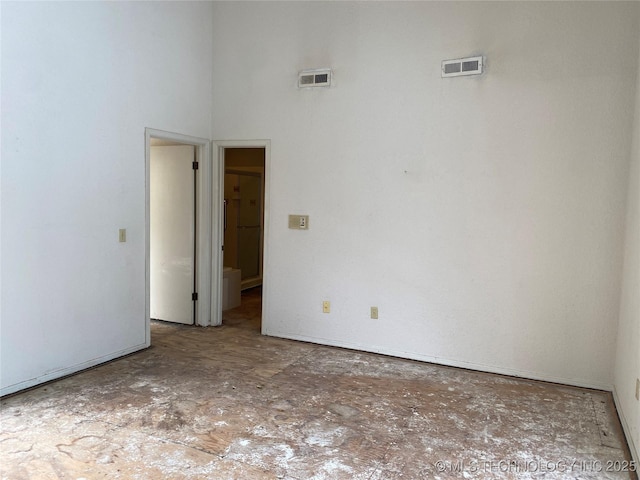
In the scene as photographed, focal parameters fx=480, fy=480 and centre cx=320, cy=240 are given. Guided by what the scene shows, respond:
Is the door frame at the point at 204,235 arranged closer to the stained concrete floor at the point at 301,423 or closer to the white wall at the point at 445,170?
the white wall at the point at 445,170

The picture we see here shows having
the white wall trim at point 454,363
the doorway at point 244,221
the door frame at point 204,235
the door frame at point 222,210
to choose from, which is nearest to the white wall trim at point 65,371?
the door frame at point 204,235

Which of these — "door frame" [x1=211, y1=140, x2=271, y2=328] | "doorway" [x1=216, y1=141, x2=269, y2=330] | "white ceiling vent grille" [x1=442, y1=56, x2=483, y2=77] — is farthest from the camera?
"doorway" [x1=216, y1=141, x2=269, y2=330]

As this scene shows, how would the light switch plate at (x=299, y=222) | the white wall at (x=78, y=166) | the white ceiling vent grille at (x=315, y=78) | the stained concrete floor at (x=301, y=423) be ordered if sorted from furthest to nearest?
the light switch plate at (x=299, y=222) → the white ceiling vent grille at (x=315, y=78) → the white wall at (x=78, y=166) → the stained concrete floor at (x=301, y=423)

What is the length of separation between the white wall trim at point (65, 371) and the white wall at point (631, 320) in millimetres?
3823

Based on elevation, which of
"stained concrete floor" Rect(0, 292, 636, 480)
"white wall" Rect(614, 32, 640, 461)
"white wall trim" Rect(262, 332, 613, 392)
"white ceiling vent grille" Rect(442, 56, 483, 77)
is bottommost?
"stained concrete floor" Rect(0, 292, 636, 480)

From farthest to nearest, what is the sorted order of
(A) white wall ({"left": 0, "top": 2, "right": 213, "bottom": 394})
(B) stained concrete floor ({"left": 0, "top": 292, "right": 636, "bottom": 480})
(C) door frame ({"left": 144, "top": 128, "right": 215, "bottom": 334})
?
(C) door frame ({"left": 144, "top": 128, "right": 215, "bottom": 334}) < (A) white wall ({"left": 0, "top": 2, "right": 213, "bottom": 394}) < (B) stained concrete floor ({"left": 0, "top": 292, "right": 636, "bottom": 480})

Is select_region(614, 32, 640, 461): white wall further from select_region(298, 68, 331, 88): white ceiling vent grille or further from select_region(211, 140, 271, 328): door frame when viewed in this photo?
select_region(211, 140, 271, 328): door frame

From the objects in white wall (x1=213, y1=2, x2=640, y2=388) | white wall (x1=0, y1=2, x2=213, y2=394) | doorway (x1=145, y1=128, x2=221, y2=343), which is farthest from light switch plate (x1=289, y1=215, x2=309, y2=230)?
white wall (x1=0, y1=2, x2=213, y2=394)

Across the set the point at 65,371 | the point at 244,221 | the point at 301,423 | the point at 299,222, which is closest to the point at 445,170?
the point at 299,222

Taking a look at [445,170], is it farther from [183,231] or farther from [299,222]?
[183,231]

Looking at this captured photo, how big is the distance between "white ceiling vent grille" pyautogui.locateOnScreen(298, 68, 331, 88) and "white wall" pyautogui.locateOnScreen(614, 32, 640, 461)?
248cm

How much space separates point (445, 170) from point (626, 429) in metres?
2.26

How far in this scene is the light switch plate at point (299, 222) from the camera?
15.4 feet

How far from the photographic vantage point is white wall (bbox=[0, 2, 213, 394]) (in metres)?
3.29
